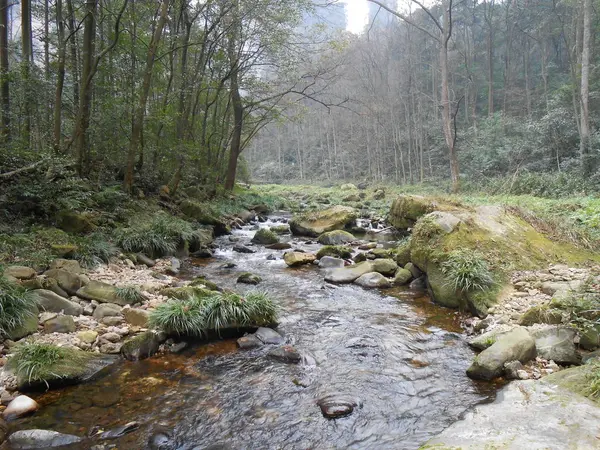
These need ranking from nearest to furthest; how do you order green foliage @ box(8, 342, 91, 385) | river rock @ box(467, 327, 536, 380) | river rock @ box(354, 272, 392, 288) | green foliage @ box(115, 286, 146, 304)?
green foliage @ box(8, 342, 91, 385)
river rock @ box(467, 327, 536, 380)
green foliage @ box(115, 286, 146, 304)
river rock @ box(354, 272, 392, 288)

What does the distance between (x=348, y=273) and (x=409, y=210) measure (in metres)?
4.47

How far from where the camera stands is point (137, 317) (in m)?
4.98

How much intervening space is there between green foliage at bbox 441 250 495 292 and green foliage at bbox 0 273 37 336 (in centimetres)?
579

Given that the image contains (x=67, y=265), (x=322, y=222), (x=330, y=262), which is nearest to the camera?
(x=67, y=265)

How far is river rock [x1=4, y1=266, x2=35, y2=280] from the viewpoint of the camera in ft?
16.0

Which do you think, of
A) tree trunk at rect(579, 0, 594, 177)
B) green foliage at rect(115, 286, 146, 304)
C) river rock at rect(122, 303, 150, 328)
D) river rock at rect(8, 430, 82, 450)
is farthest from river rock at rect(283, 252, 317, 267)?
tree trunk at rect(579, 0, 594, 177)

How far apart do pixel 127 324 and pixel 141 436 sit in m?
2.26

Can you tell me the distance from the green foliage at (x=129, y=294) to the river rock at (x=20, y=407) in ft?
7.47

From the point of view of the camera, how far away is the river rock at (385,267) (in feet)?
25.7

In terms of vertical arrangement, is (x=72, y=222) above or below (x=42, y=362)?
above

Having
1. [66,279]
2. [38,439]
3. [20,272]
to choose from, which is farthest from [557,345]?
[20,272]

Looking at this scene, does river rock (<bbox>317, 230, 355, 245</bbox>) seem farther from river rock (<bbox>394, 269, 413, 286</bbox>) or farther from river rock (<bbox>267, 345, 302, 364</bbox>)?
river rock (<bbox>267, 345, 302, 364</bbox>)

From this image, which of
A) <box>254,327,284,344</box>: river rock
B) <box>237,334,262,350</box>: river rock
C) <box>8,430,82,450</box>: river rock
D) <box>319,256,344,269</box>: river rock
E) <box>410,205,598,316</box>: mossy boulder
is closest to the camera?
<box>8,430,82,450</box>: river rock

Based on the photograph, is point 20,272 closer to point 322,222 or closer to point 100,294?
point 100,294
